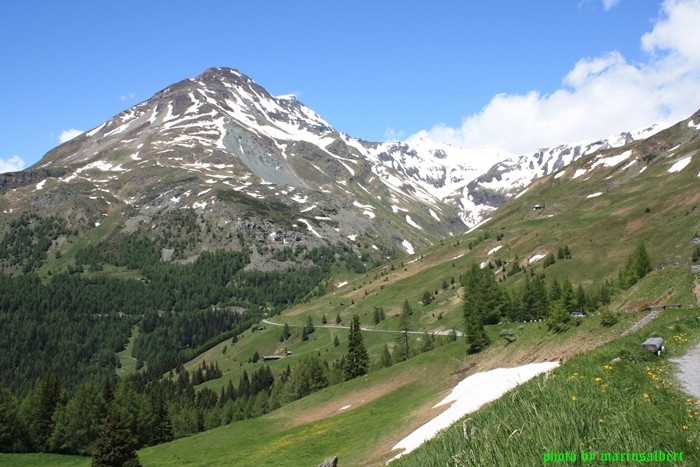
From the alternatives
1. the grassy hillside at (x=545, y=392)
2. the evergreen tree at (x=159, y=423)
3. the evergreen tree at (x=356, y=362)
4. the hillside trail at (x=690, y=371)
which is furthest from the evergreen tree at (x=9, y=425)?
the hillside trail at (x=690, y=371)

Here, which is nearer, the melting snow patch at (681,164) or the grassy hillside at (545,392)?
the grassy hillside at (545,392)

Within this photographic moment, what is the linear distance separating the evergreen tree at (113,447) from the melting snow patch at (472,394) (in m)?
35.7

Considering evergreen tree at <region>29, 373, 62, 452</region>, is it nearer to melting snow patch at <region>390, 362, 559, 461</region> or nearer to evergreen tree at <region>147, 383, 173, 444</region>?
evergreen tree at <region>147, 383, 173, 444</region>

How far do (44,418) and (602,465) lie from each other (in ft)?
371

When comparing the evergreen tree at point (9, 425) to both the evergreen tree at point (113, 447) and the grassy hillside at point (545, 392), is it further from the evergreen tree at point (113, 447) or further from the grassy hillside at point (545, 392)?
the evergreen tree at point (113, 447)

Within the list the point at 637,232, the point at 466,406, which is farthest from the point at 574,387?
the point at 637,232

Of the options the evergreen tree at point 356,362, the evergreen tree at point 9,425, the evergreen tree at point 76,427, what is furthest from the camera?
the evergreen tree at point 356,362

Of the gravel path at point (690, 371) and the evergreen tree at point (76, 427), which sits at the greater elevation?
the gravel path at point (690, 371)

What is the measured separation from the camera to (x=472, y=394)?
41.5 meters

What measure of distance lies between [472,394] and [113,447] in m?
40.6

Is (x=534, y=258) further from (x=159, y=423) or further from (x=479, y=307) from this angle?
(x=159, y=423)

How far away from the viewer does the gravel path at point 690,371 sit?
49.4ft

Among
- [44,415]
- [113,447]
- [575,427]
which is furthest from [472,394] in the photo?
[44,415]

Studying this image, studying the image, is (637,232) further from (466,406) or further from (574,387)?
(574,387)
